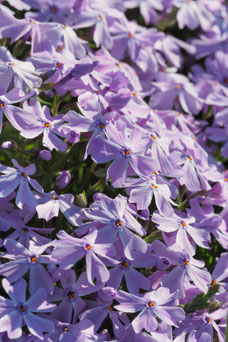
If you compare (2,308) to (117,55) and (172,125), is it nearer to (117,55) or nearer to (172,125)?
(172,125)

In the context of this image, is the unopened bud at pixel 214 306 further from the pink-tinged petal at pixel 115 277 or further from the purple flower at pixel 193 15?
the purple flower at pixel 193 15

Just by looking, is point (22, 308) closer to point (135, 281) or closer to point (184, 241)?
point (135, 281)

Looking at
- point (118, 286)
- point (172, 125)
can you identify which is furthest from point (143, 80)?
point (118, 286)

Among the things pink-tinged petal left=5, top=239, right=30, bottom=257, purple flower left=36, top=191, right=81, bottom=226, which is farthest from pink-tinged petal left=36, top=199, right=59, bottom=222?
pink-tinged petal left=5, top=239, right=30, bottom=257

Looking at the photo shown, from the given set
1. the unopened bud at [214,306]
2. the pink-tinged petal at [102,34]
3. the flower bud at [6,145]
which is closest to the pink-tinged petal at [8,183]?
the flower bud at [6,145]

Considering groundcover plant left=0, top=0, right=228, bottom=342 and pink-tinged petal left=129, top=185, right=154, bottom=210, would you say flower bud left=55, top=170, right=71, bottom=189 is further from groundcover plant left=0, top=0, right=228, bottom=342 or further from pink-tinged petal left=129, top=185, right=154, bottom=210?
pink-tinged petal left=129, top=185, right=154, bottom=210
